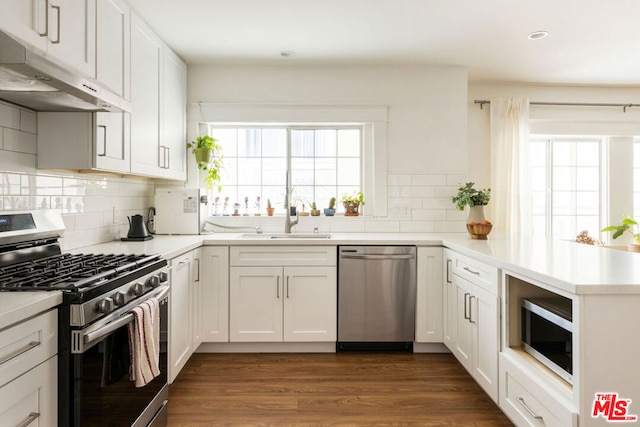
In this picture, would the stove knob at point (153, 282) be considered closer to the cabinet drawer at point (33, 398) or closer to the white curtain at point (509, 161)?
the cabinet drawer at point (33, 398)

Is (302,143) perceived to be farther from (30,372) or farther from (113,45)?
(30,372)

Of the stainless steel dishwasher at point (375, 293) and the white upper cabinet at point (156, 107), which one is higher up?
the white upper cabinet at point (156, 107)

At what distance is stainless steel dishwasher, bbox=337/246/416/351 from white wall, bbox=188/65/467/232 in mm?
684

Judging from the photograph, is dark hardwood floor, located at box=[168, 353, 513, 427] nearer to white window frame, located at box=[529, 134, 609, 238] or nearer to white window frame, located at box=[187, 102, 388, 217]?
white window frame, located at box=[187, 102, 388, 217]

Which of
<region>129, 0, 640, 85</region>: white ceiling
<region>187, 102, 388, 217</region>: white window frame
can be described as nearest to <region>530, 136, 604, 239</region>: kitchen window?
<region>129, 0, 640, 85</region>: white ceiling

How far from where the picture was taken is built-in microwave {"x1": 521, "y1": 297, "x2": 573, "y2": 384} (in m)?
1.57

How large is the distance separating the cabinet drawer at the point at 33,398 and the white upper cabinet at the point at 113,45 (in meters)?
1.54

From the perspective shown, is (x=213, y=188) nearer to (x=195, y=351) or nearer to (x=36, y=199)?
(x=195, y=351)

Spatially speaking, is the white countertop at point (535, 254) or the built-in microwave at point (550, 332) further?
the built-in microwave at point (550, 332)

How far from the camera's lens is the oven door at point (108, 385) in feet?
4.31

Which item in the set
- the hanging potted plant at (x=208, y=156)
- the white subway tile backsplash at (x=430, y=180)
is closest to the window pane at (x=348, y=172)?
the white subway tile backsplash at (x=430, y=180)

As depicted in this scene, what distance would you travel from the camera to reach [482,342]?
225 cm

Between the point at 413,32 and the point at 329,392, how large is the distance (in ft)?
8.53

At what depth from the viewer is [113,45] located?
2.24m
